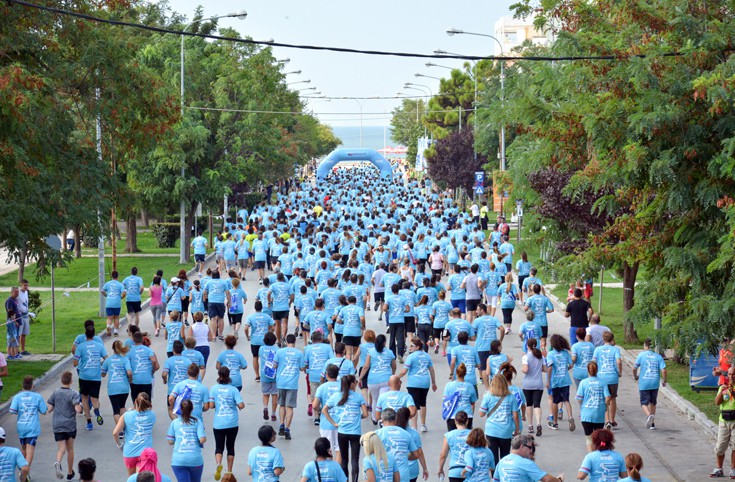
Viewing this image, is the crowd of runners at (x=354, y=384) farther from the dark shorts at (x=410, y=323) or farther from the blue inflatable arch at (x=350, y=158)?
the blue inflatable arch at (x=350, y=158)

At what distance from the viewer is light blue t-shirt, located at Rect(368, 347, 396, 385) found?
15.2 m

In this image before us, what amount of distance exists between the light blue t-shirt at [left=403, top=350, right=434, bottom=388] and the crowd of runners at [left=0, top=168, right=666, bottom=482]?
0.05 feet

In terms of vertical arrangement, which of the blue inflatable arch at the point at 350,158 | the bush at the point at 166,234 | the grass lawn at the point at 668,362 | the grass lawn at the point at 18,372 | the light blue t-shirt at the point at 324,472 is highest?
the blue inflatable arch at the point at 350,158

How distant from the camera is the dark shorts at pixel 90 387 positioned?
634 inches

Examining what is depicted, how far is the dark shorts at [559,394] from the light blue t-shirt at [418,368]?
1991 millimetres

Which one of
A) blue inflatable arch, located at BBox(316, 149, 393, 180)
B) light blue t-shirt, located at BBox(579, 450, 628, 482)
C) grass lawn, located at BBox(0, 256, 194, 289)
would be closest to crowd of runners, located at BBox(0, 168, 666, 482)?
light blue t-shirt, located at BBox(579, 450, 628, 482)

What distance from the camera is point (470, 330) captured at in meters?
17.3

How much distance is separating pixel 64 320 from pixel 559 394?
15.1 meters

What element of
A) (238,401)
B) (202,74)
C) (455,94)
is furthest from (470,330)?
(455,94)

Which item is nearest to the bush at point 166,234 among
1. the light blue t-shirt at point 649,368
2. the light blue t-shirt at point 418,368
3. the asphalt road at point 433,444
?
the asphalt road at point 433,444

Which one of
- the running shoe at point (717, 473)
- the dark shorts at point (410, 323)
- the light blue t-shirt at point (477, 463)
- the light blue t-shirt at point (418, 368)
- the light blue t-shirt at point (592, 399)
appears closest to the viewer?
the light blue t-shirt at point (477, 463)

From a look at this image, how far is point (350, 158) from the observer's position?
9638cm

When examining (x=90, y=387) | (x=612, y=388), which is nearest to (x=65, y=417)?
(x=90, y=387)

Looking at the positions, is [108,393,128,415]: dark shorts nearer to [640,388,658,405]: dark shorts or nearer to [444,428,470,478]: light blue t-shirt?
[444,428,470,478]: light blue t-shirt
